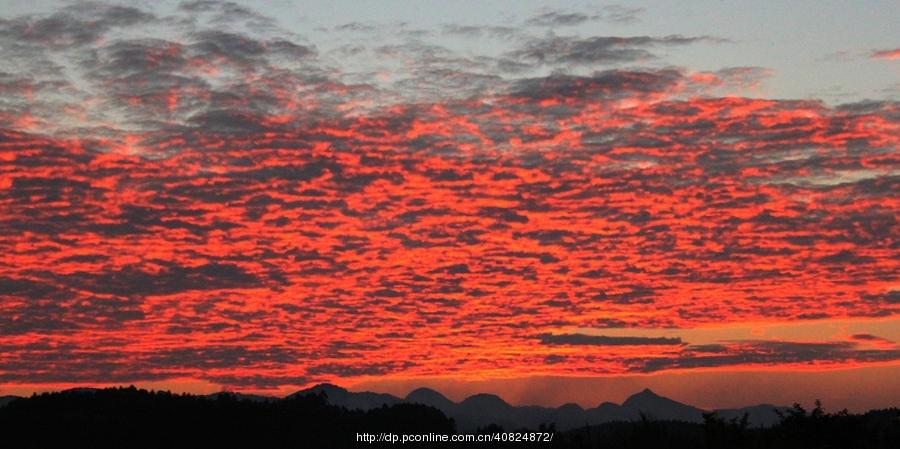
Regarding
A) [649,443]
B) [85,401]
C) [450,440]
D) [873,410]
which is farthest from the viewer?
[85,401]

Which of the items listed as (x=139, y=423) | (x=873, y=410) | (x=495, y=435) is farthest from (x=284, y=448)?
(x=873, y=410)

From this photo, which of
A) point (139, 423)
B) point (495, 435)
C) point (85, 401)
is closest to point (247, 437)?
point (139, 423)

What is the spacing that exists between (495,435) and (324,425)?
37.5m

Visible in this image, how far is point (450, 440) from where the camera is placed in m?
93.1

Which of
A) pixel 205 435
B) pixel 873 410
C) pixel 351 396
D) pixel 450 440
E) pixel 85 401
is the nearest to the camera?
pixel 873 410

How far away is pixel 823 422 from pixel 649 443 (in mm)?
10344

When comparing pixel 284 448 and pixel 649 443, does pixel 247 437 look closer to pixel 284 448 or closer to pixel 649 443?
pixel 284 448

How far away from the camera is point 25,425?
112m

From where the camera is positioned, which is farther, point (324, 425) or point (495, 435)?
point (324, 425)

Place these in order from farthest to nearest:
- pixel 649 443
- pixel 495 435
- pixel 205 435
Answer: pixel 205 435, pixel 495 435, pixel 649 443

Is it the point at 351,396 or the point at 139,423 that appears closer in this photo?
the point at 139,423

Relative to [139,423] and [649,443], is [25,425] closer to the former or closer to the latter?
[139,423]

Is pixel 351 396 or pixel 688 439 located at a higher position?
pixel 351 396

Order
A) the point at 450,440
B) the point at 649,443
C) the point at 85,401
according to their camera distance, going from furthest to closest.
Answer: the point at 85,401, the point at 450,440, the point at 649,443
